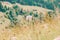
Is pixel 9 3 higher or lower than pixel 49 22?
→ higher

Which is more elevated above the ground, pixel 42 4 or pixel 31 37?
pixel 42 4

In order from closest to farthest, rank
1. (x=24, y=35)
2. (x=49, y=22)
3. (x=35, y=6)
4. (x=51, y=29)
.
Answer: (x=24, y=35)
(x=51, y=29)
(x=49, y=22)
(x=35, y=6)

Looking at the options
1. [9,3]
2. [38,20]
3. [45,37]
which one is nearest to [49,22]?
[38,20]

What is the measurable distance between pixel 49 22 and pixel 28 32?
3.56 ft

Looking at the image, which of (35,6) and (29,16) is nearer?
(29,16)

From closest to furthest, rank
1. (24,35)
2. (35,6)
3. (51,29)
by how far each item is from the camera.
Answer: (24,35), (51,29), (35,6)

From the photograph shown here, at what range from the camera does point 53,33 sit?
6375 mm

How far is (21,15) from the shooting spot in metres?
6.95

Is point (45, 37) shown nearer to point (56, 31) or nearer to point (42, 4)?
point (56, 31)

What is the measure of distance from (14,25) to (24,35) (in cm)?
58

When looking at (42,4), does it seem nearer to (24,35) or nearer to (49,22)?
(49,22)

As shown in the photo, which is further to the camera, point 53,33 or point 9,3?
point 9,3

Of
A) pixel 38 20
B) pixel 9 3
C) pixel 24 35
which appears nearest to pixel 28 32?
pixel 24 35

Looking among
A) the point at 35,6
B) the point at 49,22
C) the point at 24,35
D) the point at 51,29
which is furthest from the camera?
the point at 35,6
